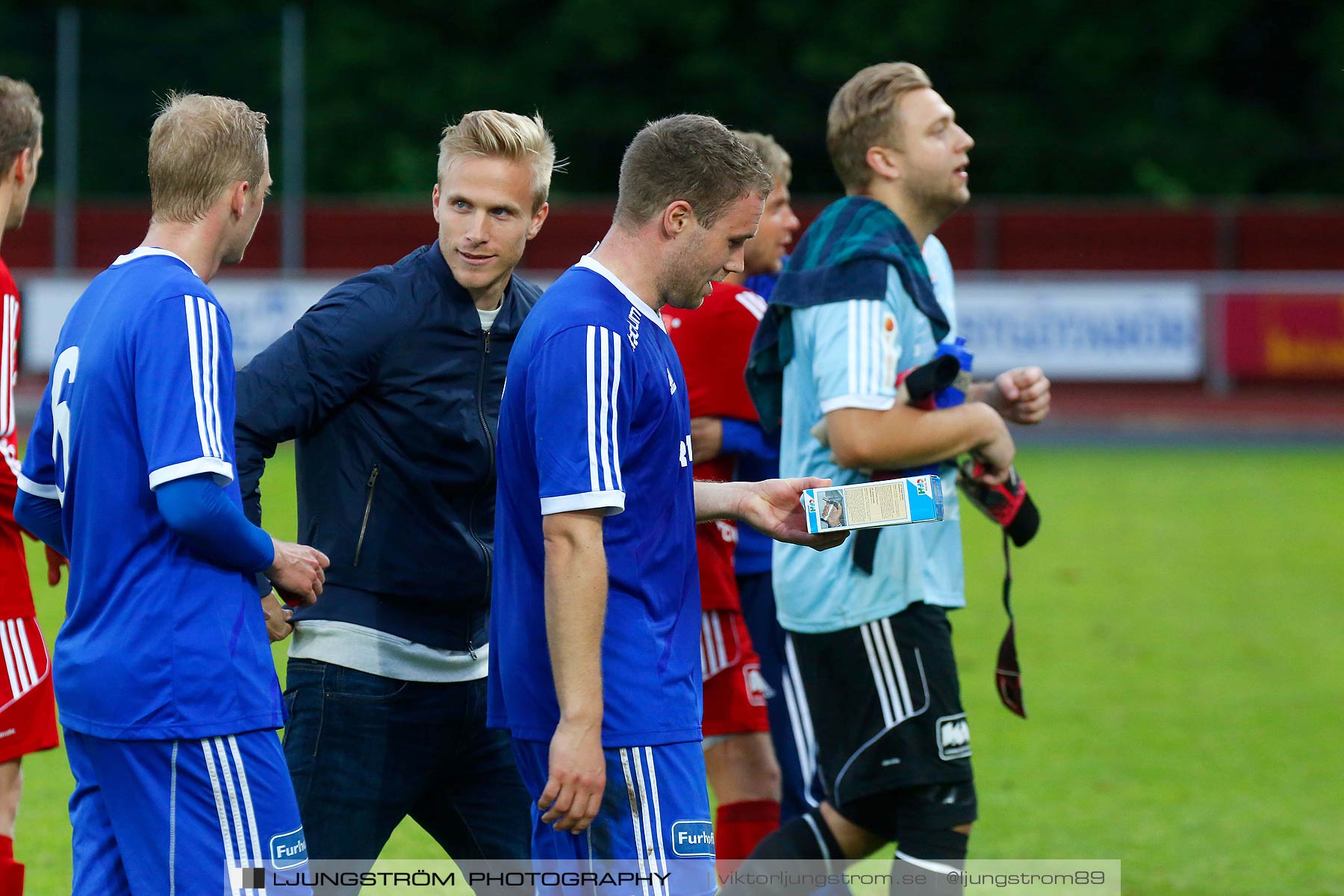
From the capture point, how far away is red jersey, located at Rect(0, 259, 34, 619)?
4219 mm

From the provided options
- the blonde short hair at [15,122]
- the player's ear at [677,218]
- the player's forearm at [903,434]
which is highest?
the blonde short hair at [15,122]

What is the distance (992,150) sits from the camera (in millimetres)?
35906

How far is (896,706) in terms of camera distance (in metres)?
4.17

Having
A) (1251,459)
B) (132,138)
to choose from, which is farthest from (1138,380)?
(132,138)

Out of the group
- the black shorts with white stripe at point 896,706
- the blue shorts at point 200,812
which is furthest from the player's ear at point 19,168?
the black shorts with white stripe at point 896,706

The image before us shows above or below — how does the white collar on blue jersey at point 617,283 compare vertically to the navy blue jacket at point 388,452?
above

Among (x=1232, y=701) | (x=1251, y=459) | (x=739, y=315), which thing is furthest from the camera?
(x=1251, y=459)

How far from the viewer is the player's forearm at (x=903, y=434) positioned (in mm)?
4094

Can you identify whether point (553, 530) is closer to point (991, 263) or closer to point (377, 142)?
point (991, 263)

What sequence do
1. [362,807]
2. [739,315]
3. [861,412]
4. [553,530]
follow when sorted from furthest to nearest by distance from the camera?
[739,315], [861,412], [362,807], [553,530]

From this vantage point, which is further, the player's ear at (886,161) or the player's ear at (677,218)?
the player's ear at (886,161)

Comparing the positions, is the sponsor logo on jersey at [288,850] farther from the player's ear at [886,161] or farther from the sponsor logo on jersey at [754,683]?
the player's ear at [886,161]

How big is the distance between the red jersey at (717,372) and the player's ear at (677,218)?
5.73 feet

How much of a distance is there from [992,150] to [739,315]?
105 ft
